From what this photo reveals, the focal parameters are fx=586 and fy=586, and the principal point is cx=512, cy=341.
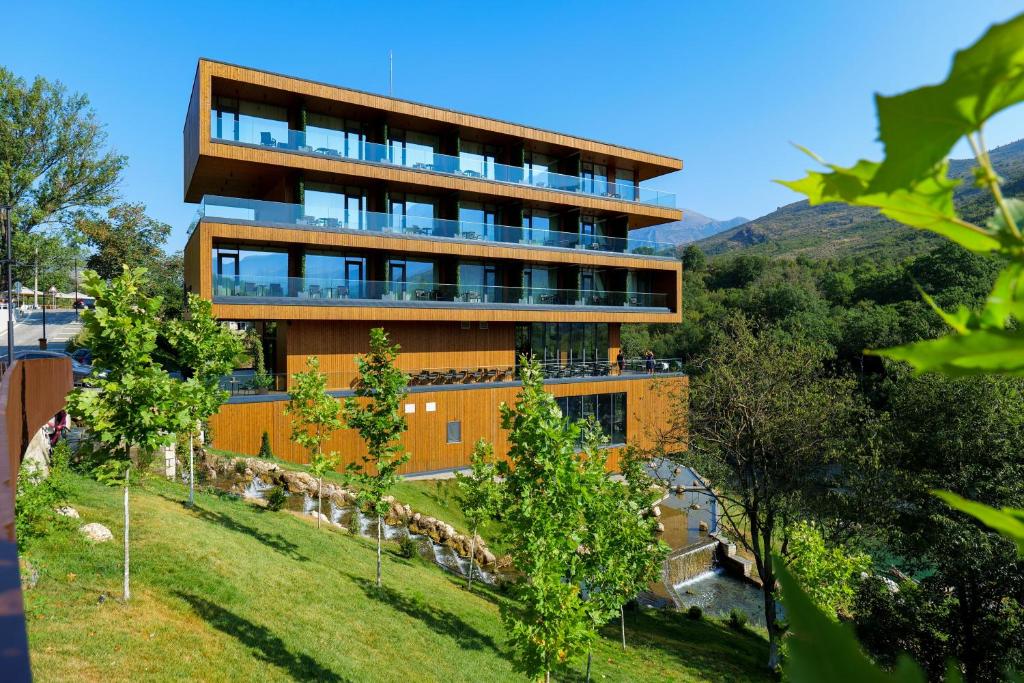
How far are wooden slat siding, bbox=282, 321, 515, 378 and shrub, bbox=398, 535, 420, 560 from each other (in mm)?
8636

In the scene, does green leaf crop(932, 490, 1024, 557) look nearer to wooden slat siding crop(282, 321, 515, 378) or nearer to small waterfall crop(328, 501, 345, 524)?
small waterfall crop(328, 501, 345, 524)

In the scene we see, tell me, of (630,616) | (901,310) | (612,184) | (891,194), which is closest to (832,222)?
(901,310)

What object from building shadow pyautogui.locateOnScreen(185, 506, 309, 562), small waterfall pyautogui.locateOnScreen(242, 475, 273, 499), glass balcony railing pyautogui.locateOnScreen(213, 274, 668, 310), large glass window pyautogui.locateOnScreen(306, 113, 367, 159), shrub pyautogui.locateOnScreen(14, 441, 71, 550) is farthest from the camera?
large glass window pyautogui.locateOnScreen(306, 113, 367, 159)

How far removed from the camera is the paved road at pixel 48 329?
57219mm

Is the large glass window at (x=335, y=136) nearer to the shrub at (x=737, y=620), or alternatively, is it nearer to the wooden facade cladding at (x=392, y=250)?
the wooden facade cladding at (x=392, y=250)

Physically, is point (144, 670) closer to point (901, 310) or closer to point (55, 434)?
point (55, 434)

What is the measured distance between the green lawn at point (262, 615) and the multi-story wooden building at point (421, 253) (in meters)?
7.72

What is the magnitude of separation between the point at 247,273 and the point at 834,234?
375ft

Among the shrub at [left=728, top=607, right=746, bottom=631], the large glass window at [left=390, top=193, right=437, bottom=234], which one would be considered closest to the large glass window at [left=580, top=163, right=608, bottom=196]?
the large glass window at [left=390, top=193, right=437, bottom=234]

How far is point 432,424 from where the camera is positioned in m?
25.9

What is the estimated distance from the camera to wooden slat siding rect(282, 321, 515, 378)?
24.7 metres

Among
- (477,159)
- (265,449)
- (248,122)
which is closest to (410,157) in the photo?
(477,159)

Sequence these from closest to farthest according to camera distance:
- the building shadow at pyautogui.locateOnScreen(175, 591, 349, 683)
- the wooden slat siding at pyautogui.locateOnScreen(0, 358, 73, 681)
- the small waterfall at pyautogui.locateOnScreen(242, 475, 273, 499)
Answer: the wooden slat siding at pyautogui.locateOnScreen(0, 358, 73, 681), the building shadow at pyautogui.locateOnScreen(175, 591, 349, 683), the small waterfall at pyautogui.locateOnScreen(242, 475, 273, 499)

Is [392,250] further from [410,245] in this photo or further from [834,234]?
[834,234]
